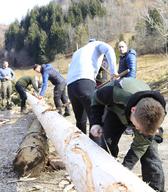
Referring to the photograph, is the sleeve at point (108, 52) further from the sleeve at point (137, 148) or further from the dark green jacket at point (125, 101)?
the sleeve at point (137, 148)

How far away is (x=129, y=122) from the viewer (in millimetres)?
3600

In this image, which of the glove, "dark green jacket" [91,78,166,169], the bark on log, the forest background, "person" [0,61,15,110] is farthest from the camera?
the forest background

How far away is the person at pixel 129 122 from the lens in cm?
329

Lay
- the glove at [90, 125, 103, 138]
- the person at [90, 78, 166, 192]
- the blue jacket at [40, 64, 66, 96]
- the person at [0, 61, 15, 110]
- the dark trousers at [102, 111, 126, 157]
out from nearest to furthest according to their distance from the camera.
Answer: the person at [90, 78, 166, 192]
the glove at [90, 125, 103, 138]
the dark trousers at [102, 111, 126, 157]
the blue jacket at [40, 64, 66, 96]
the person at [0, 61, 15, 110]

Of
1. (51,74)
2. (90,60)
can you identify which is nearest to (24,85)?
(51,74)

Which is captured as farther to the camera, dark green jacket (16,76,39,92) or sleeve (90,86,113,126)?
dark green jacket (16,76,39,92)

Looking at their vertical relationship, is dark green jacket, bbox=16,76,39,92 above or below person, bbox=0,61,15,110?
above

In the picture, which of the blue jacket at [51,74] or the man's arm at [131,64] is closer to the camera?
the man's arm at [131,64]

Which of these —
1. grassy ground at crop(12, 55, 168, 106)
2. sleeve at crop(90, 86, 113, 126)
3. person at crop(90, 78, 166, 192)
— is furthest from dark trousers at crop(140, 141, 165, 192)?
grassy ground at crop(12, 55, 168, 106)

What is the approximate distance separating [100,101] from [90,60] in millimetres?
1804

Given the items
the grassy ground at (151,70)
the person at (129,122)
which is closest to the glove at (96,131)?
the person at (129,122)

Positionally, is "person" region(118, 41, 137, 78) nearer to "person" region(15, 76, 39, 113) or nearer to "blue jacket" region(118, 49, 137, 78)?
"blue jacket" region(118, 49, 137, 78)

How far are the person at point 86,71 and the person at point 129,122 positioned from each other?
138 cm

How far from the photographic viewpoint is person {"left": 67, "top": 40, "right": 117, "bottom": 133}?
5.57m
